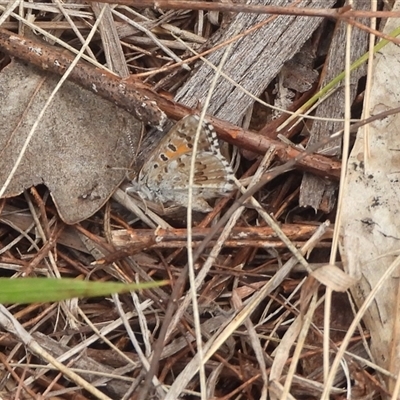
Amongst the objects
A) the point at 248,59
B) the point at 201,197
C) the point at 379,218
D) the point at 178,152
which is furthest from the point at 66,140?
the point at 379,218

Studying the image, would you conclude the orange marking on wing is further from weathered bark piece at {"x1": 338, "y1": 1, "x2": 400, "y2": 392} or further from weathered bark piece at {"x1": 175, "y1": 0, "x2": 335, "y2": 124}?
weathered bark piece at {"x1": 338, "y1": 1, "x2": 400, "y2": 392}

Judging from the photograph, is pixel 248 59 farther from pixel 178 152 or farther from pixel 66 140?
pixel 66 140

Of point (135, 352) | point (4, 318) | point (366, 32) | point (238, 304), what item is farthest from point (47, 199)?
point (366, 32)

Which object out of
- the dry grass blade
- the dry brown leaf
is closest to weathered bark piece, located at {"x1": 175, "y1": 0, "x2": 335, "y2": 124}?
the dry grass blade

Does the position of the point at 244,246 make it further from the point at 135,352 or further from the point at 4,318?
the point at 4,318

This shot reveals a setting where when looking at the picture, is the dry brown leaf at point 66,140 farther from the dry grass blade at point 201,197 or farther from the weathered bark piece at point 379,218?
the weathered bark piece at point 379,218

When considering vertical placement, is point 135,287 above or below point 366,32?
below

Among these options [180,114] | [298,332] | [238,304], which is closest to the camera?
[298,332]
